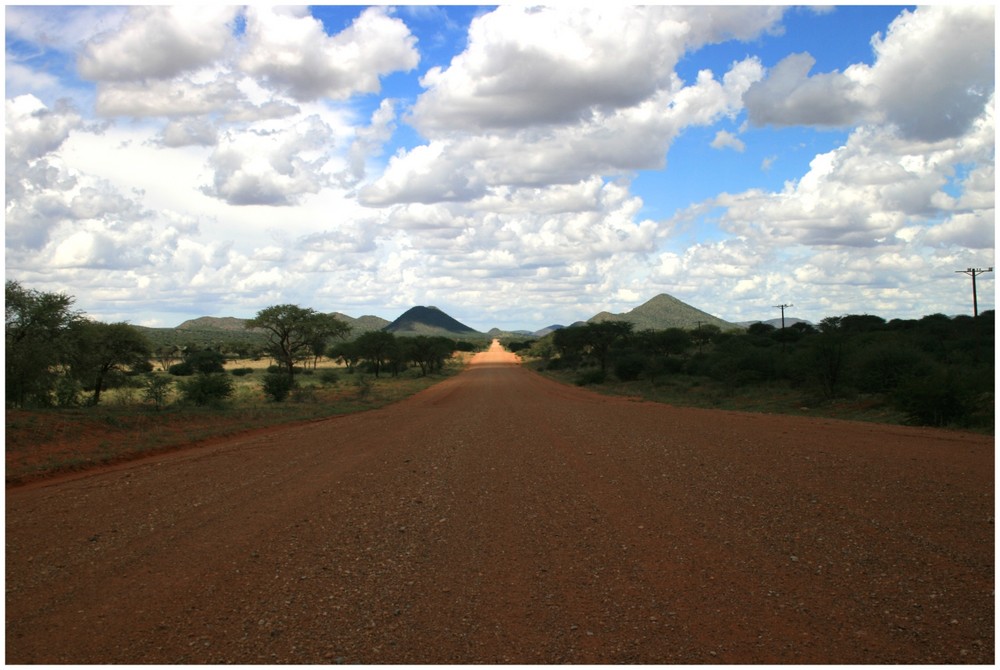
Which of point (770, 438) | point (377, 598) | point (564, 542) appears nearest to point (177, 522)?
point (377, 598)

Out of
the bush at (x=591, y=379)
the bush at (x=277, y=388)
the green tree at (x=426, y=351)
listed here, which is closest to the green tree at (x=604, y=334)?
the bush at (x=591, y=379)

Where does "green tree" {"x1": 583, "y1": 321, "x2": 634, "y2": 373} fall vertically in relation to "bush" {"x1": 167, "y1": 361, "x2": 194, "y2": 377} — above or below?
above

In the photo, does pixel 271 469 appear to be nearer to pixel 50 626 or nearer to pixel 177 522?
pixel 177 522

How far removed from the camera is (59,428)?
17.7 m

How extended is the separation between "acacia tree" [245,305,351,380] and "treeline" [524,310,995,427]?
1745cm

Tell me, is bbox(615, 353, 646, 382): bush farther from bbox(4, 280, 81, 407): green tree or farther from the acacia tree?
bbox(4, 280, 81, 407): green tree

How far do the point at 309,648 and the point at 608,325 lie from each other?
6118 cm

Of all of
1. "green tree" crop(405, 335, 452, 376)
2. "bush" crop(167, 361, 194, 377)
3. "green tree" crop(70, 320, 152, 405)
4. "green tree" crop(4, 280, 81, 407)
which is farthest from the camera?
"green tree" crop(405, 335, 452, 376)

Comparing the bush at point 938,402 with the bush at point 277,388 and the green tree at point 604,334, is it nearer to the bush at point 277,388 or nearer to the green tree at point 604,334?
the bush at point 277,388

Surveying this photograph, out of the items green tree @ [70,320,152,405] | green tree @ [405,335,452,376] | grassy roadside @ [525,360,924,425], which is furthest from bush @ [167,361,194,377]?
grassy roadside @ [525,360,924,425]

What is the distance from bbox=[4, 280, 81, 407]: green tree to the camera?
22250 millimetres

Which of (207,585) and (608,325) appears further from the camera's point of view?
(608,325)

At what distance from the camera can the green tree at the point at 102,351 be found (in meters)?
27.1

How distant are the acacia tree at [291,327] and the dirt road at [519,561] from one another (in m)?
38.3
